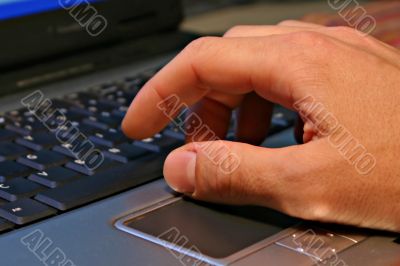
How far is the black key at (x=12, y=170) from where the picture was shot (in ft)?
1.76

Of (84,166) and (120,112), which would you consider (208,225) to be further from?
(120,112)

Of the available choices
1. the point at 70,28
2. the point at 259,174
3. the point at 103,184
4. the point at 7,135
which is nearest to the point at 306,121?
the point at 259,174

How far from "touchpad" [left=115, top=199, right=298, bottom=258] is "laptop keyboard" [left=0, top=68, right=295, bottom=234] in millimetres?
50

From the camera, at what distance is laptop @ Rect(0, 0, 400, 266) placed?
0.44 metres

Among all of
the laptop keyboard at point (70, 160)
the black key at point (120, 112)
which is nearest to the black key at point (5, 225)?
the laptop keyboard at point (70, 160)

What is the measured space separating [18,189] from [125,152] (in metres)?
0.11

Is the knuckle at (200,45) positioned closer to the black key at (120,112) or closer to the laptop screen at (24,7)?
the black key at (120,112)

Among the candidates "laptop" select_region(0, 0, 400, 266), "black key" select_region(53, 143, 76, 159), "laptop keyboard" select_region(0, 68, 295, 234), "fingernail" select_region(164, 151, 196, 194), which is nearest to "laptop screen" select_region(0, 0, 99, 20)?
"laptop" select_region(0, 0, 400, 266)

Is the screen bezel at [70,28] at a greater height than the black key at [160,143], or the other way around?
the screen bezel at [70,28]

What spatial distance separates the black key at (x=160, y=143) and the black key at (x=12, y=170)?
104mm

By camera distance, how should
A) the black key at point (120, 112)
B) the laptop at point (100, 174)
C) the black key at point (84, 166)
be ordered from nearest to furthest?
1. the laptop at point (100, 174)
2. the black key at point (84, 166)
3. the black key at point (120, 112)

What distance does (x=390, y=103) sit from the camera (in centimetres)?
49

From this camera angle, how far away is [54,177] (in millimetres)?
536

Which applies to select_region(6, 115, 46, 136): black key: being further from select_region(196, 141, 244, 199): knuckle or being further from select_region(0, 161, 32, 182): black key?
select_region(196, 141, 244, 199): knuckle
